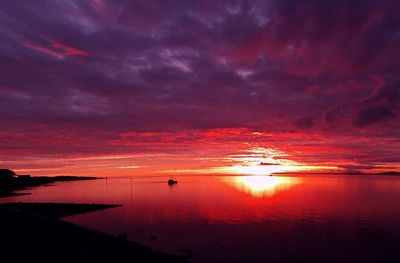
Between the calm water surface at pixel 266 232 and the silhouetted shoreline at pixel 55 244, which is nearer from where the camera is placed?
the silhouetted shoreline at pixel 55 244

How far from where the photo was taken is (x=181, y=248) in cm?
3828

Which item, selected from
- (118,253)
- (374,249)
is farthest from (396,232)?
(118,253)

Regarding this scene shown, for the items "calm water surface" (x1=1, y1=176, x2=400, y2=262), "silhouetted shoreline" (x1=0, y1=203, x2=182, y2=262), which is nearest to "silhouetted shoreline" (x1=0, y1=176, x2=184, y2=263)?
"silhouetted shoreline" (x1=0, y1=203, x2=182, y2=262)

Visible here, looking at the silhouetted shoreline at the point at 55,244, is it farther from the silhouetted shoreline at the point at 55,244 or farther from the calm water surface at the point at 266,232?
the calm water surface at the point at 266,232

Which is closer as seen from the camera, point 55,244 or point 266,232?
point 55,244

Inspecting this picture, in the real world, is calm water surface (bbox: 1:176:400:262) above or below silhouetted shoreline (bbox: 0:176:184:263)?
below

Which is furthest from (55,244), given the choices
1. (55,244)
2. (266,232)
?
(266,232)

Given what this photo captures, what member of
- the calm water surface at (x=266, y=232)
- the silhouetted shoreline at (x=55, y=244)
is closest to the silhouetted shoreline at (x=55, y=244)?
the silhouetted shoreline at (x=55, y=244)

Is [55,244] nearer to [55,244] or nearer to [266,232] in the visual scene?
[55,244]

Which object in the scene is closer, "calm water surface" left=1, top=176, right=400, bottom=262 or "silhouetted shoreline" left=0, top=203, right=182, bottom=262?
"silhouetted shoreline" left=0, top=203, right=182, bottom=262

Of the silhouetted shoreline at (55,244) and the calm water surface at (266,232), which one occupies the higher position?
the silhouetted shoreline at (55,244)

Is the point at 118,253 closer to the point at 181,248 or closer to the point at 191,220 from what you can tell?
the point at 181,248

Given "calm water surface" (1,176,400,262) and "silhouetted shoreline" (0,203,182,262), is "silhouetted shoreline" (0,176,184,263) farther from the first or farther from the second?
"calm water surface" (1,176,400,262)

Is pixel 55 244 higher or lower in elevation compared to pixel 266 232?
higher
